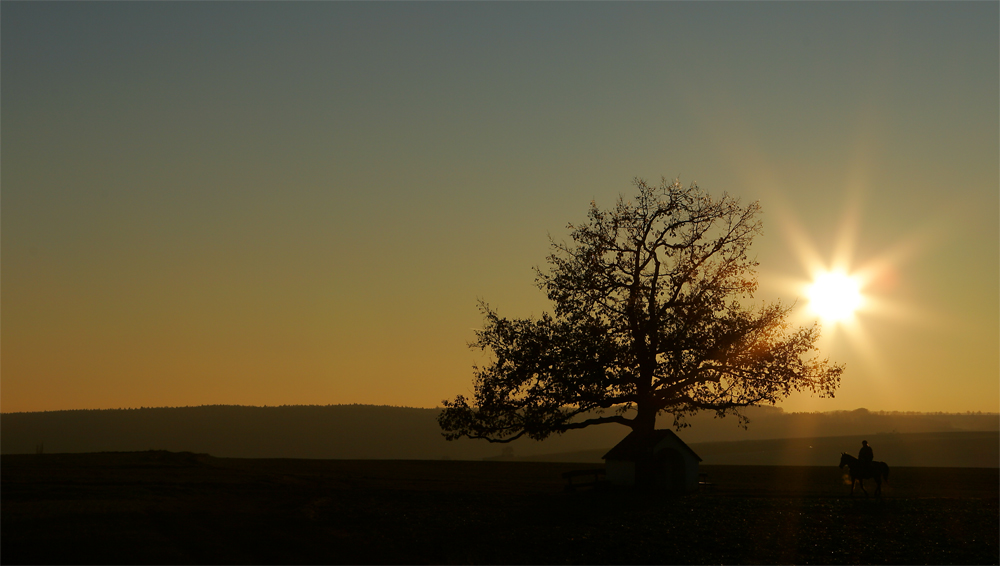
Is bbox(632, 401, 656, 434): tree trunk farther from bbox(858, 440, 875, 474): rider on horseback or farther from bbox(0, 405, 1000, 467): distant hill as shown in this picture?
bbox(0, 405, 1000, 467): distant hill

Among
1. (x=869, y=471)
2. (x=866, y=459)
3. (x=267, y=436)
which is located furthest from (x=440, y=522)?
(x=267, y=436)

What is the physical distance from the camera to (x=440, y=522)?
82.8 ft

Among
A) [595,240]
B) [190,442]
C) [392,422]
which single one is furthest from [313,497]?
[392,422]

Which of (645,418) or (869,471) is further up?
(645,418)

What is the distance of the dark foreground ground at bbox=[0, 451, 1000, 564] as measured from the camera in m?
20.0

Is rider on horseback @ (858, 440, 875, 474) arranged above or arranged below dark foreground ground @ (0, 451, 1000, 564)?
above

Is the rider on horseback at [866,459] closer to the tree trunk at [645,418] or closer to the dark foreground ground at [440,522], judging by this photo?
the dark foreground ground at [440,522]

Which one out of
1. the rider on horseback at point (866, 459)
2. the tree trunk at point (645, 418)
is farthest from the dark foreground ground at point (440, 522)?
the tree trunk at point (645, 418)

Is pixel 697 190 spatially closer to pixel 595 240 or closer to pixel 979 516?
pixel 595 240

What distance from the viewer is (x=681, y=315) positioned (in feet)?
119

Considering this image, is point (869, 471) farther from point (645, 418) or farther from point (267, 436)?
point (267, 436)

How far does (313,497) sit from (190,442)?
146 meters

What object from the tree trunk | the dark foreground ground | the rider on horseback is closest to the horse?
the rider on horseback

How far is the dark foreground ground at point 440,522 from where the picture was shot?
19969 mm
